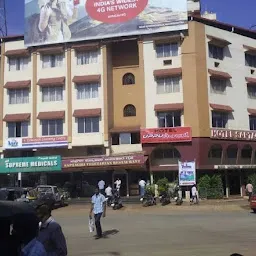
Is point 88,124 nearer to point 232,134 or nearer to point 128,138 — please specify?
point 128,138

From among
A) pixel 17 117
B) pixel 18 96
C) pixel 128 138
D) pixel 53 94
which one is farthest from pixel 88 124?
pixel 18 96

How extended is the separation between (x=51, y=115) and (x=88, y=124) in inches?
141

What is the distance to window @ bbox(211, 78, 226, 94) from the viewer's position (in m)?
42.6

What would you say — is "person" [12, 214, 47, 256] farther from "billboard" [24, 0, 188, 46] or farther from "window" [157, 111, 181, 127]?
"billboard" [24, 0, 188, 46]

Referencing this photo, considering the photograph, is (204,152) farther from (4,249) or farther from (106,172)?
(4,249)

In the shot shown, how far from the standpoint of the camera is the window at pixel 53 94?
44.9 meters

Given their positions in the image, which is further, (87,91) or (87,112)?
(87,91)

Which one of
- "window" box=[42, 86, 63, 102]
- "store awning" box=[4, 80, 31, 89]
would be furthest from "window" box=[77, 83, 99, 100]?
"store awning" box=[4, 80, 31, 89]

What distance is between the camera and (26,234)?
3883mm

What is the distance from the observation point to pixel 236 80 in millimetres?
44469

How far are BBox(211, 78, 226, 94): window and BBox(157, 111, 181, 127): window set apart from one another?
3.95m

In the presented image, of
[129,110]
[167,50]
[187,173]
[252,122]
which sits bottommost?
[187,173]

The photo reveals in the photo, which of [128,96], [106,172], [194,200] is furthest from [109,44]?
[194,200]

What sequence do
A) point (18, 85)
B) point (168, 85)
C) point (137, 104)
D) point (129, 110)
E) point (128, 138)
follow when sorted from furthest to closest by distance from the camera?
1. point (18, 85)
2. point (129, 110)
3. point (137, 104)
4. point (128, 138)
5. point (168, 85)
